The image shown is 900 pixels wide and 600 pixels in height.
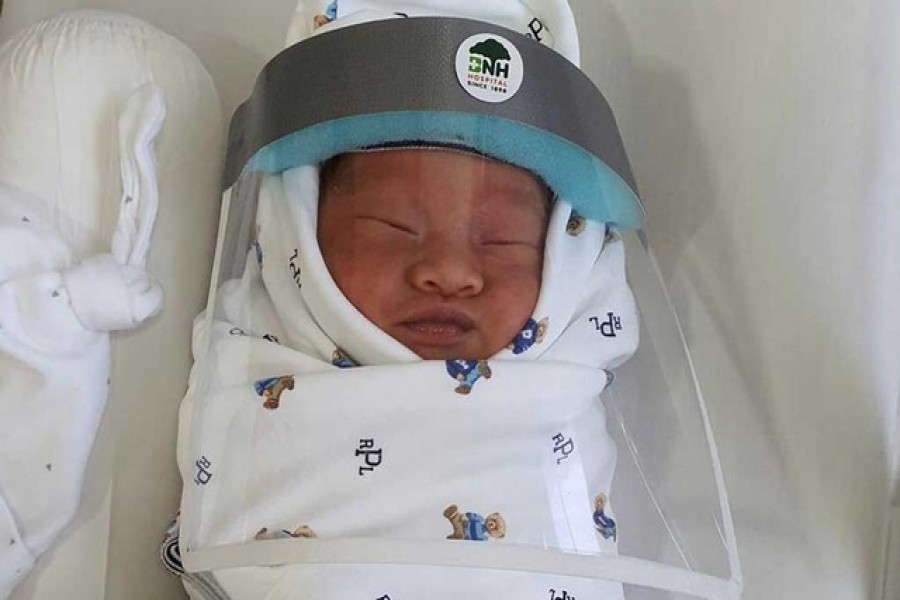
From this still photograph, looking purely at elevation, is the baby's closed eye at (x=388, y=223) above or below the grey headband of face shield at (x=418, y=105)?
below

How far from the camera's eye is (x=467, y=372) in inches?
35.5

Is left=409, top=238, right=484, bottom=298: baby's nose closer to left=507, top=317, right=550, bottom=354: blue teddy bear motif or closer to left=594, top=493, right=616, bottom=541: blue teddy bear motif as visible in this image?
left=507, top=317, right=550, bottom=354: blue teddy bear motif

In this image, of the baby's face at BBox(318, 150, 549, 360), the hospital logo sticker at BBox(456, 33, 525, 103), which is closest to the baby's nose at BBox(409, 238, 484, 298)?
the baby's face at BBox(318, 150, 549, 360)

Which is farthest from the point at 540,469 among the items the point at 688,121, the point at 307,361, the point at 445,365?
the point at 688,121

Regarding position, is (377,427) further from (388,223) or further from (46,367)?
(46,367)

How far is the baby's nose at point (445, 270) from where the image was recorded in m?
0.92

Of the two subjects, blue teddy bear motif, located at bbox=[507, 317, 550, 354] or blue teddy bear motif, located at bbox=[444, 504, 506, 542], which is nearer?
blue teddy bear motif, located at bbox=[444, 504, 506, 542]

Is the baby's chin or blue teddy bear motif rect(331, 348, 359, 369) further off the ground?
the baby's chin

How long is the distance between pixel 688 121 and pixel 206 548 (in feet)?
2.11

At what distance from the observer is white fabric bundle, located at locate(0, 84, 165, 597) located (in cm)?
94

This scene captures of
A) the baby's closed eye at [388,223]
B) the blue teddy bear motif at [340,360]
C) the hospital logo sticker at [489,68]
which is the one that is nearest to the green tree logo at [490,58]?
the hospital logo sticker at [489,68]

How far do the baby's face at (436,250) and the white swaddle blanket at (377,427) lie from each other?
0.02 m

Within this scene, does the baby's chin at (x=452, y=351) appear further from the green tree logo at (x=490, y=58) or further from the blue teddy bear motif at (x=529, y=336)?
the green tree logo at (x=490, y=58)

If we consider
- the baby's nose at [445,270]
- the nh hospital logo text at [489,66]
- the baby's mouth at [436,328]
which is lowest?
the baby's mouth at [436,328]
